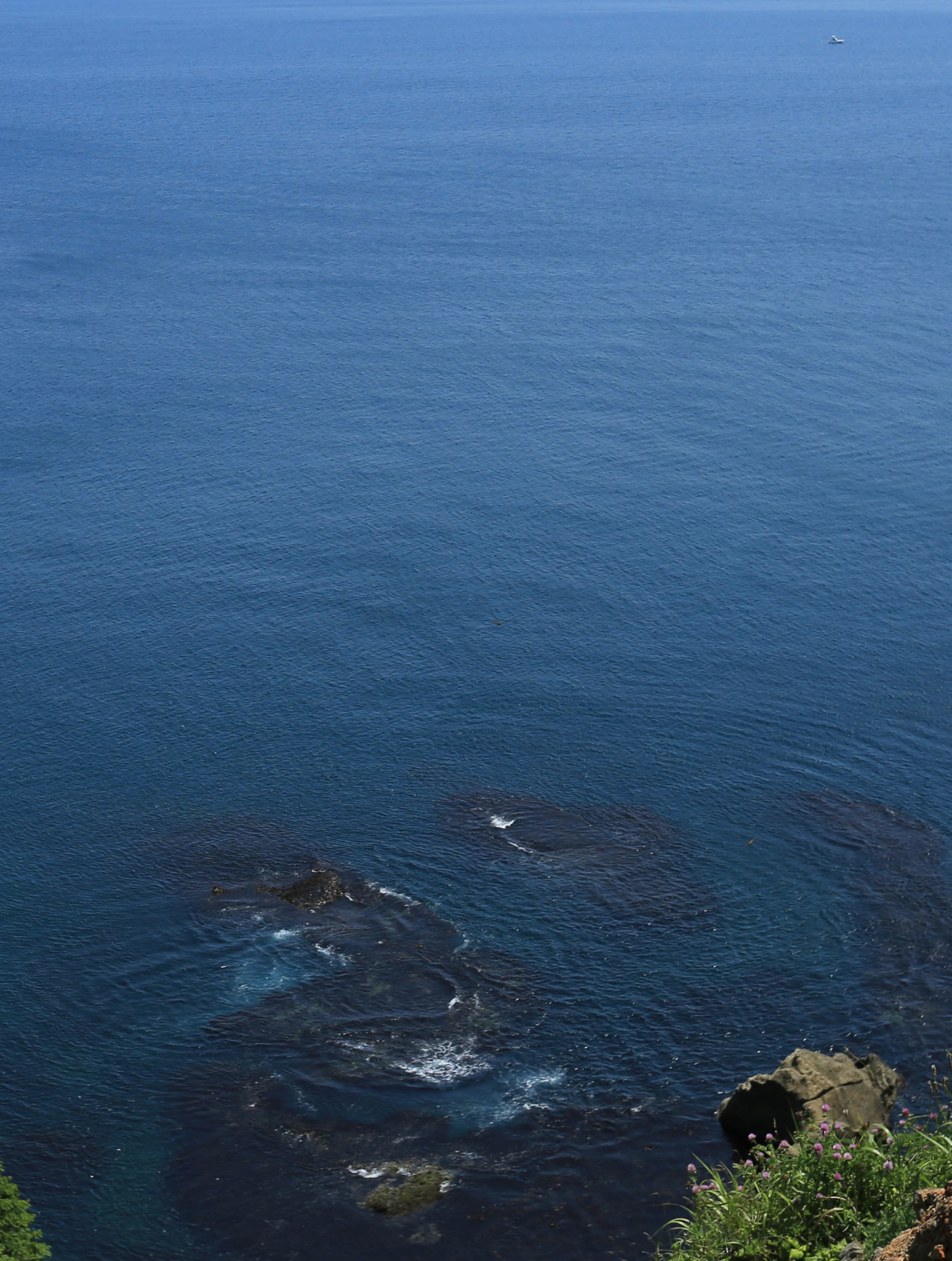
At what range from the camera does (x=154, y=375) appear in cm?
16425

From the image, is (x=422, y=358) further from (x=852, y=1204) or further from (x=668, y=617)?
(x=852, y=1204)

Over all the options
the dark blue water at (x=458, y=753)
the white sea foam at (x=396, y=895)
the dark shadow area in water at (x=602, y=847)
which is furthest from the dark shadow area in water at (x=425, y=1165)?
the dark shadow area in water at (x=602, y=847)

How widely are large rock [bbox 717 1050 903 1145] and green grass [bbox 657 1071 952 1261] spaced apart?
1656 centimetres

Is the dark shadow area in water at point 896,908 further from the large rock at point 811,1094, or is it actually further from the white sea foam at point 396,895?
the white sea foam at point 396,895

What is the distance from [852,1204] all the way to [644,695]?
65.9 m

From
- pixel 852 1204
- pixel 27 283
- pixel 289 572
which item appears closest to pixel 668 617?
pixel 289 572

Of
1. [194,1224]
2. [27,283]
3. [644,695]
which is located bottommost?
Result: [194,1224]

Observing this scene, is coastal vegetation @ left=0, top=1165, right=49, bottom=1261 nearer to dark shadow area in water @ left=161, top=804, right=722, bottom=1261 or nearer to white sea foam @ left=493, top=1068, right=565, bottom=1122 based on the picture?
dark shadow area in water @ left=161, top=804, right=722, bottom=1261

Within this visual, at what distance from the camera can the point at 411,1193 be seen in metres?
57.3

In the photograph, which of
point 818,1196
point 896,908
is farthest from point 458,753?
point 818,1196

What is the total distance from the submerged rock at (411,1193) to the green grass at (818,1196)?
65.6ft

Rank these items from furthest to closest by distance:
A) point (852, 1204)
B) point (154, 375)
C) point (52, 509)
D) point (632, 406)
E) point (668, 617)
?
point (154, 375) < point (632, 406) < point (52, 509) < point (668, 617) < point (852, 1204)

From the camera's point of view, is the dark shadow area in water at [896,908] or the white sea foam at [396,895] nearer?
the dark shadow area in water at [896,908]

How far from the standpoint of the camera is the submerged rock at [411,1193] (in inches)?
2227
